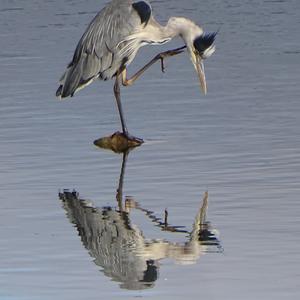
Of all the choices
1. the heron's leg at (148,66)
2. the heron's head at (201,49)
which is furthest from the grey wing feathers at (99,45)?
the heron's head at (201,49)

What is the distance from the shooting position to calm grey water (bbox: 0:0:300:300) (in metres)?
8.04

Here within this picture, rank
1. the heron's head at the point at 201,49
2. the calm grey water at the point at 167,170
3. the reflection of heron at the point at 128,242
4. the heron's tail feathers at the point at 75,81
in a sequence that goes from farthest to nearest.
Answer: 1. the heron's tail feathers at the point at 75,81
2. the heron's head at the point at 201,49
3. the reflection of heron at the point at 128,242
4. the calm grey water at the point at 167,170

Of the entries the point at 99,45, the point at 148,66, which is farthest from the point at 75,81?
the point at 148,66

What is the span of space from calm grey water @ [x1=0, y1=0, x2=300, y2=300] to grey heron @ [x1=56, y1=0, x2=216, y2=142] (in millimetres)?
465

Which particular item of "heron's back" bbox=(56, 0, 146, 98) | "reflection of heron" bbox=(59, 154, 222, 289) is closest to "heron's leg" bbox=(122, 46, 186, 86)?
"heron's back" bbox=(56, 0, 146, 98)

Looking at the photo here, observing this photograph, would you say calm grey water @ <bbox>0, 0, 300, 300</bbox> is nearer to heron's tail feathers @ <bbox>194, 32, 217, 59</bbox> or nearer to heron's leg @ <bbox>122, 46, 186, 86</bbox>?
heron's leg @ <bbox>122, 46, 186, 86</bbox>

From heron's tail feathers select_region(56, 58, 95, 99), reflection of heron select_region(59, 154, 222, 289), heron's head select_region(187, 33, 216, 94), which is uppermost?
heron's head select_region(187, 33, 216, 94)

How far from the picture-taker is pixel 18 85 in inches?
632

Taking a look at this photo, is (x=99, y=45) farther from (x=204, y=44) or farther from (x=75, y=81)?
(x=204, y=44)

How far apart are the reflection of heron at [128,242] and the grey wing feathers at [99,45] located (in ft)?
11.7

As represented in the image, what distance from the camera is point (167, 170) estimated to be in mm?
11227

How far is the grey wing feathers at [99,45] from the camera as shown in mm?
13719

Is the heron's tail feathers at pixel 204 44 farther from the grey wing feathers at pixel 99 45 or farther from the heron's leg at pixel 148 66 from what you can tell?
the grey wing feathers at pixel 99 45

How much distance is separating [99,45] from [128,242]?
5.10 m
